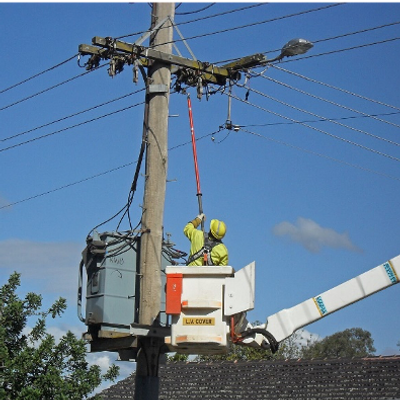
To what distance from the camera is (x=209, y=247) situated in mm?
10930

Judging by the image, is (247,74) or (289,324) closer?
(289,324)

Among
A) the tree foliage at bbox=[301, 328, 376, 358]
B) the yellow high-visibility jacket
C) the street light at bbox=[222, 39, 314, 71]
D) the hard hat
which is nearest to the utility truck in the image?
the yellow high-visibility jacket

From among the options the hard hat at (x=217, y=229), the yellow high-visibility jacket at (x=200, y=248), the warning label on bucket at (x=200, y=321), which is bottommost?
the warning label on bucket at (x=200, y=321)

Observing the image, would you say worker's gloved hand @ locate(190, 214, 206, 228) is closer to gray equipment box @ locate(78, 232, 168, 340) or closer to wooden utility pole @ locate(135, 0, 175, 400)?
wooden utility pole @ locate(135, 0, 175, 400)

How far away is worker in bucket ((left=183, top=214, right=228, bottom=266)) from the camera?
10.9 meters

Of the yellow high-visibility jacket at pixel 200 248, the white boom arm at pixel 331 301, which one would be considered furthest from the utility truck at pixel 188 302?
the yellow high-visibility jacket at pixel 200 248

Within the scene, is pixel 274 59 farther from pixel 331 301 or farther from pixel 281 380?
pixel 281 380

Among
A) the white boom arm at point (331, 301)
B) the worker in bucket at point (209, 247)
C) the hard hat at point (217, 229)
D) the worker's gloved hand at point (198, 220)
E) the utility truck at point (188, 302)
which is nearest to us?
the utility truck at point (188, 302)

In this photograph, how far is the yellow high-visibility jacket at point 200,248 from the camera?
1090cm

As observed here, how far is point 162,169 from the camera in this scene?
36.8 ft

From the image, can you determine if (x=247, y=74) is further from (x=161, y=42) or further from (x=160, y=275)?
(x=160, y=275)

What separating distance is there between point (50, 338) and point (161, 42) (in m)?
4.83

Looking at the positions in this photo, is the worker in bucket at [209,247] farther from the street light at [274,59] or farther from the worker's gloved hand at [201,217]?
the street light at [274,59]

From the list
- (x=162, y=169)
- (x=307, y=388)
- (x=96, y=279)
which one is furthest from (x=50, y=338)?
(x=307, y=388)
